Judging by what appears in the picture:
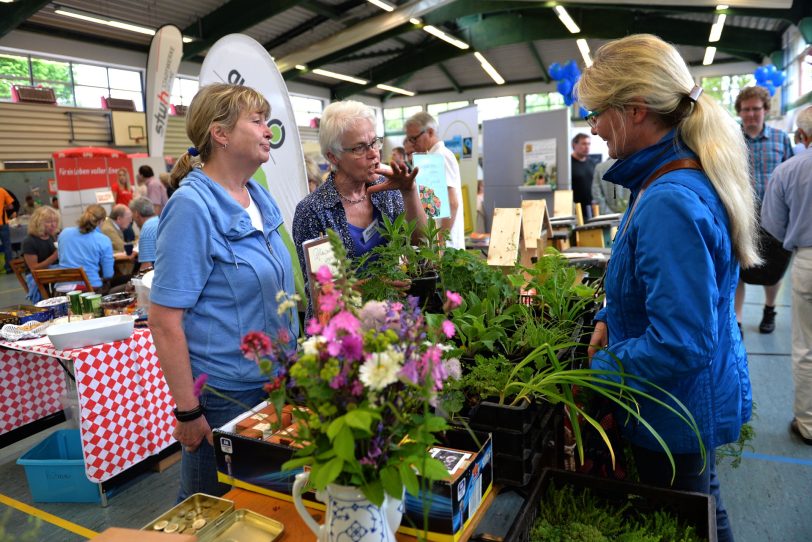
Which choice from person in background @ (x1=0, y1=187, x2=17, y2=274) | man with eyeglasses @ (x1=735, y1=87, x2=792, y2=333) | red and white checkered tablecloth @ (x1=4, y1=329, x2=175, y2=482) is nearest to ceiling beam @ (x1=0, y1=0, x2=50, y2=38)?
person in background @ (x1=0, y1=187, x2=17, y2=274)

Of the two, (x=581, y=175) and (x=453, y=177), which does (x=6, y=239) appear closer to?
(x=453, y=177)

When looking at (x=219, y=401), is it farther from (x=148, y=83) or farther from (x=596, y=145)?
(x=596, y=145)

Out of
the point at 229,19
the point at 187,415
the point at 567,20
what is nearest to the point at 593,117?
the point at 187,415

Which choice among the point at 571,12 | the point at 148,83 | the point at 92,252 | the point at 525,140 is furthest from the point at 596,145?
the point at 92,252

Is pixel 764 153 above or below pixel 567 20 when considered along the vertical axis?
below

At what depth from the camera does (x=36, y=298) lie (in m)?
4.98

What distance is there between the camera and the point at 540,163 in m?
6.71

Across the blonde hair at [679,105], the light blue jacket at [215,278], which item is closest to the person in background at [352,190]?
the light blue jacket at [215,278]

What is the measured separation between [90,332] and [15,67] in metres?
12.8

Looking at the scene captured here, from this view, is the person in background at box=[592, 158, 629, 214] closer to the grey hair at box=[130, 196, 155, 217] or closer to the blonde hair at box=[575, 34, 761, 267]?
the grey hair at box=[130, 196, 155, 217]

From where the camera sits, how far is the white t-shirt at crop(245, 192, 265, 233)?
1.57 metres

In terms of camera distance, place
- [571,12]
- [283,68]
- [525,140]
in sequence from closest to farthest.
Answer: [525,140] → [571,12] → [283,68]

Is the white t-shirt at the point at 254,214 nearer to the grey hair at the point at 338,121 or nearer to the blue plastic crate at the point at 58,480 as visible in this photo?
the grey hair at the point at 338,121

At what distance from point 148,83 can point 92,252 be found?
4781mm
